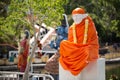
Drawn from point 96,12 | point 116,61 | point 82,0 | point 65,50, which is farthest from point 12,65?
point 82,0

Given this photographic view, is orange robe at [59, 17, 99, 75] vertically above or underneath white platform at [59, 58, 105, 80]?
above

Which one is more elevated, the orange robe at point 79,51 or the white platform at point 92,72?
the orange robe at point 79,51

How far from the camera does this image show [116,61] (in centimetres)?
2575

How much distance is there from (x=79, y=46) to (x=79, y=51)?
0.10 m

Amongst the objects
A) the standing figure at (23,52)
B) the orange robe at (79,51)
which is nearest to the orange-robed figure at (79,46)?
the orange robe at (79,51)

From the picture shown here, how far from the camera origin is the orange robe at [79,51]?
24.2ft

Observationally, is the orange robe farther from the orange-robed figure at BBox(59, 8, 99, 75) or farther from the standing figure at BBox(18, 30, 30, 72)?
the standing figure at BBox(18, 30, 30, 72)

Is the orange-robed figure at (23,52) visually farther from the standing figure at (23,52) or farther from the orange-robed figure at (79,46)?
the orange-robed figure at (79,46)

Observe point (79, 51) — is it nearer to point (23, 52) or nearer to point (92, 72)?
point (92, 72)

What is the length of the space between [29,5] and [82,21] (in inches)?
113

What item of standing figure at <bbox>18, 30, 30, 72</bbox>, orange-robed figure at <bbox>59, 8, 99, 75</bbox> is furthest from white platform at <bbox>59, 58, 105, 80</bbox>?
standing figure at <bbox>18, 30, 30, 72</bbox>

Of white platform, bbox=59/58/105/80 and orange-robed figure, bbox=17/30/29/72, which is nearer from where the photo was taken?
white platform, bbox=59/58/105/80

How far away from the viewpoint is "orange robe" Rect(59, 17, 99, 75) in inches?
290

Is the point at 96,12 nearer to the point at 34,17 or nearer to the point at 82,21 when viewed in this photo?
the point at 34,17
